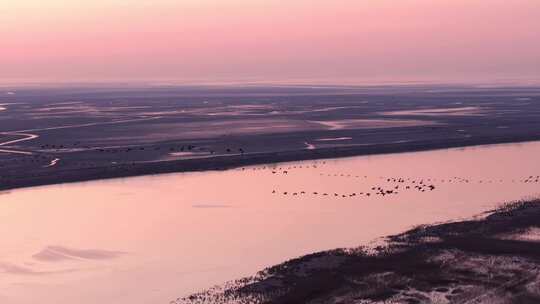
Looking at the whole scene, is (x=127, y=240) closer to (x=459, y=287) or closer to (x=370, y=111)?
(x=459, y=287)

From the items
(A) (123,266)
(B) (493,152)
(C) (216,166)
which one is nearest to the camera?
(A) (123,266)

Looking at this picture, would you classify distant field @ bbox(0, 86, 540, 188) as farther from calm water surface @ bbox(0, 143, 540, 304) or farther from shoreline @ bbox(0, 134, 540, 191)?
calm water surface @ bbox(0, 143, 540, 304)

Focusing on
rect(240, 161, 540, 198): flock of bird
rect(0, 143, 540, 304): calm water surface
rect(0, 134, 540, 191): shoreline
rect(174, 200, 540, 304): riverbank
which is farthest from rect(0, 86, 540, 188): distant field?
rect(174, 200, 540, 304): riverbank

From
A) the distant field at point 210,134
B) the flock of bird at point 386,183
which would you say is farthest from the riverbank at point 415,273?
the distant field at point 210,134

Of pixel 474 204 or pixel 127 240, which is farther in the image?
pixel 474 204

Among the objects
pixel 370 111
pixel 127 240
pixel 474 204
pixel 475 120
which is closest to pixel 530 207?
pixel 474 204

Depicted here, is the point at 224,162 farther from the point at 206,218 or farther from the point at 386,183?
the point at 206,218

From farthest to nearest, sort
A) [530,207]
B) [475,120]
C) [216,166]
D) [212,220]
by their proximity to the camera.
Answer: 1. [475,120]
2. [216,166]
3. [530,207]
4. [212,220]
